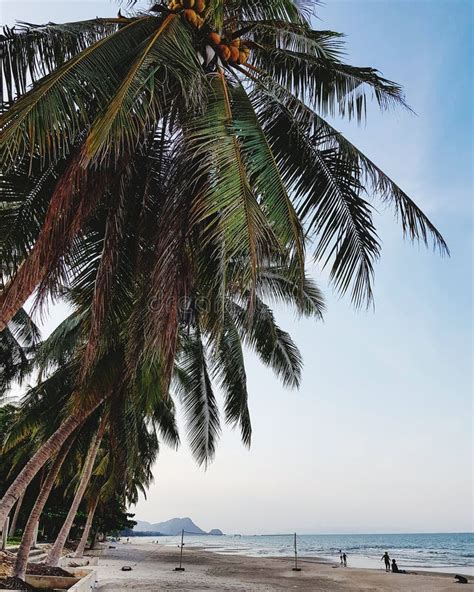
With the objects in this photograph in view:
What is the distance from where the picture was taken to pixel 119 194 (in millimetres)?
6074

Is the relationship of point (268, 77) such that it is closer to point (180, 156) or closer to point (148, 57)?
point (180, 156)

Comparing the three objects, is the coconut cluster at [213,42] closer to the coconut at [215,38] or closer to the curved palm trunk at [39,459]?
the coconut at [215,38]

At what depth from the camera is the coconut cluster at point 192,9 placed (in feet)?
18.2

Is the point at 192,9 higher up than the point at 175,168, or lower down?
higher up

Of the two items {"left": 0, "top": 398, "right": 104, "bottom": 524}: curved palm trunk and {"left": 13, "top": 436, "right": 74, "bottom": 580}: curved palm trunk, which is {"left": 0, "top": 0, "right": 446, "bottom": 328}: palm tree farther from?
{"left": 13, "top": 436, "right": 74, "bottom": 580}: curved palm trunk

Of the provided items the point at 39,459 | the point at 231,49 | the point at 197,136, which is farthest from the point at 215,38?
the point at 39,459

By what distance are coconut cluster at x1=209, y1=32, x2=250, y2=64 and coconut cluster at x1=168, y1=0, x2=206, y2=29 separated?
0.21 meters

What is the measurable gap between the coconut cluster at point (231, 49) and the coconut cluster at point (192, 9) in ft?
0.69

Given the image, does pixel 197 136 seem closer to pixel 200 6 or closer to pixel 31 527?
pixel 200 6

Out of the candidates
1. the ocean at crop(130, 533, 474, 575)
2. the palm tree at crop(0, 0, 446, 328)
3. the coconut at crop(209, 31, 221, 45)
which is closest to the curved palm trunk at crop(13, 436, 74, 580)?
the palm tree at crop(0, 0, 446, 328)

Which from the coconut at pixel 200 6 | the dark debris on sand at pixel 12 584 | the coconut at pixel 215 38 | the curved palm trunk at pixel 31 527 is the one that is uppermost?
the coconut at pixel 200 6

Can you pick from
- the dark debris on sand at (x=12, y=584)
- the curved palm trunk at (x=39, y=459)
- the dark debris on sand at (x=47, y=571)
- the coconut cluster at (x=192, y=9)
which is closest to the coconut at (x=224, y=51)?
the coconut cluster at (x=192, y=9)

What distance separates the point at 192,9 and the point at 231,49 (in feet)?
2.00

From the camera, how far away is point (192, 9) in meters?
5.61
